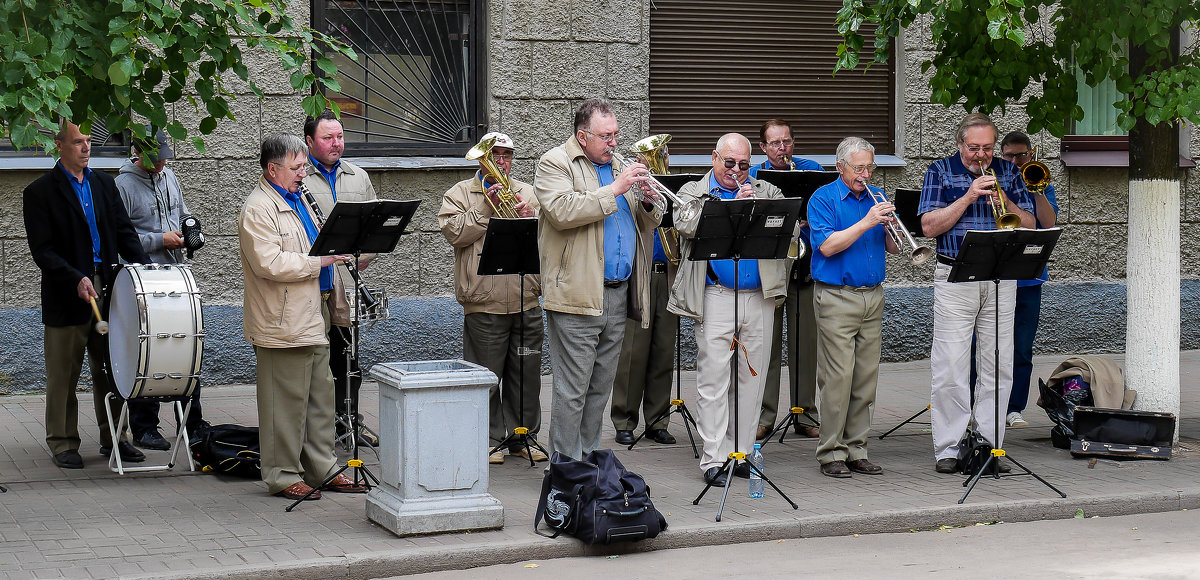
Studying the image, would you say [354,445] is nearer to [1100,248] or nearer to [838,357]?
[838,357]

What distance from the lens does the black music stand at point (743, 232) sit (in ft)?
21.7

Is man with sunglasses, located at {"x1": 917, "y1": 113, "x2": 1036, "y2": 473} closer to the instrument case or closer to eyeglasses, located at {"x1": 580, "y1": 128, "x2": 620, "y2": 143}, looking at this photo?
the instrument case

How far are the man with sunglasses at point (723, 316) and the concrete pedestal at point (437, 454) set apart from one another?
153 centimetres

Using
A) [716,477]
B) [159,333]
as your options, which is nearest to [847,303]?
[716,477]

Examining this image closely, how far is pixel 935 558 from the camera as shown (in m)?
6.03

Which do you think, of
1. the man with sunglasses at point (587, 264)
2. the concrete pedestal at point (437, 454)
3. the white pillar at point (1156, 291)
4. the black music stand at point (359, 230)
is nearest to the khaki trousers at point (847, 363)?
the man with sunglasses at point (587, 264)

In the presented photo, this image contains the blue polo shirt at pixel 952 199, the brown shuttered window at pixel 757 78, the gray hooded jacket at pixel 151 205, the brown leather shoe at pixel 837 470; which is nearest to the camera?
the brown leather shoe at pixel 837 470

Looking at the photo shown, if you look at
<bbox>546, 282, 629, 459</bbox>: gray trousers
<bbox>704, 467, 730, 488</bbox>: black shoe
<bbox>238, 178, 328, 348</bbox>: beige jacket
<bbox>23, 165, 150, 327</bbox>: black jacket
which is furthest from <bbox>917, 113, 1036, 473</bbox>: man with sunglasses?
<bbox>23, 165, 150, 327</bbox>: black jacket

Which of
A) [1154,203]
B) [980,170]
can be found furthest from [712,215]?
[1154,203]

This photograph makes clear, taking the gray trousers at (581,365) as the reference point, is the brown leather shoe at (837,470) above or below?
below

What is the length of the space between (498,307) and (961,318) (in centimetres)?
267

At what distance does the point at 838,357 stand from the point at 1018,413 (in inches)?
95.1

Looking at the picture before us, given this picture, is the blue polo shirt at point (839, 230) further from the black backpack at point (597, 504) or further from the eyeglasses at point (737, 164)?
the black backpack at point (597, 504)

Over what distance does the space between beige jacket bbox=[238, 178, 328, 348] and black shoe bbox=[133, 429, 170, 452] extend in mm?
1827
